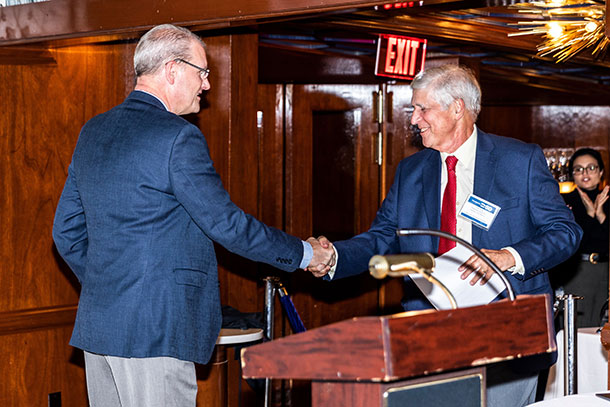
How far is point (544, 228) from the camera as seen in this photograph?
8.83 ft

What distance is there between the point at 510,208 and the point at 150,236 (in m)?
1.15

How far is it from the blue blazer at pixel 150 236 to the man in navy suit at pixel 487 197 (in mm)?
655

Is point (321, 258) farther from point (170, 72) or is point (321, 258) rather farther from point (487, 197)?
point (170, 72)

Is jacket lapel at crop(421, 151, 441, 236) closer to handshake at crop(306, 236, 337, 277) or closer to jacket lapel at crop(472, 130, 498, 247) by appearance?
jacket lapel at crop(472, 130, 498, 247)

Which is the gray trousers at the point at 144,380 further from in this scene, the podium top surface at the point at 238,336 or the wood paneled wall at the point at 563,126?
the wood paneled wall at the point at 563,126

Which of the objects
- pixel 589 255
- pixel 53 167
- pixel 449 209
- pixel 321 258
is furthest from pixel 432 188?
pixel 589 255

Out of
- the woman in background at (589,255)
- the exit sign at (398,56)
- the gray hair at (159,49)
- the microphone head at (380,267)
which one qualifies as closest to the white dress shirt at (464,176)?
the gray hair at (159,49)

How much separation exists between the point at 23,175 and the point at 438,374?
2723mm

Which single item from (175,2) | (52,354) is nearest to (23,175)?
(52,354)

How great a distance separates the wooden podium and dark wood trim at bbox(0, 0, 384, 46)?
4.35 ft

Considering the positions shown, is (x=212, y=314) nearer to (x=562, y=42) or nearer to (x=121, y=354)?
(x=121, y=354)

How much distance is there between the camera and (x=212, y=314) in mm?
2568

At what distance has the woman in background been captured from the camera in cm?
642

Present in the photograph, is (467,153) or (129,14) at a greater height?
(129,14)
